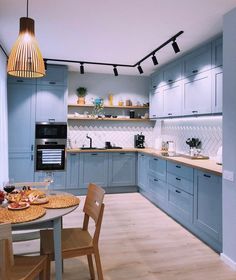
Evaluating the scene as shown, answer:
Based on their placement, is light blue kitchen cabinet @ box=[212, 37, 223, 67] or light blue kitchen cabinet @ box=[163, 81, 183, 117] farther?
light blue kitchen cabinet @ box=[163, 81, 183, 117]

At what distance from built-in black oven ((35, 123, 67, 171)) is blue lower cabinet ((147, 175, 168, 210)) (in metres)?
1.70

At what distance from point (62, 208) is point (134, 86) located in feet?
14.8

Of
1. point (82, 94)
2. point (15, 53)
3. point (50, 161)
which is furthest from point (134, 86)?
point (15, 53)

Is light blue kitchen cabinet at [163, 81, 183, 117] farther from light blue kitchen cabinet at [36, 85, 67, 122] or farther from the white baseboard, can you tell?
the white baseboard

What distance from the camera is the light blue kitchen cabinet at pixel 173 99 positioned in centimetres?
439

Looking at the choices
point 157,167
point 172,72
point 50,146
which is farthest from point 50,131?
point 172,72

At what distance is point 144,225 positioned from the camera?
3.71m

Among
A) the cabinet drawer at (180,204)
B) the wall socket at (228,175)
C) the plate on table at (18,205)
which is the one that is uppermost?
the wall socket at (228,175)

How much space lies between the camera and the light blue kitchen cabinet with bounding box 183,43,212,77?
3.56 meters

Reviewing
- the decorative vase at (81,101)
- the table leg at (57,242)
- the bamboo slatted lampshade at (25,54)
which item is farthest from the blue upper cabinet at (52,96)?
the table leg at (57,242)

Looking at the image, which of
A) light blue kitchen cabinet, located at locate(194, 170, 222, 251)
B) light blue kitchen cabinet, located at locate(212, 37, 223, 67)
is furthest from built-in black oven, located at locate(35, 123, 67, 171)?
light blue kitchen cabinet, located at locate(212, 37, 223, 67)

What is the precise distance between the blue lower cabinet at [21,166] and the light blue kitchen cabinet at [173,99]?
2.72 meters

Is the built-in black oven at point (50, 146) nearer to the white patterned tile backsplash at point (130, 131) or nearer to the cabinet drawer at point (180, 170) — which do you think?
the white patterned tile backsplash at point (130, 131)

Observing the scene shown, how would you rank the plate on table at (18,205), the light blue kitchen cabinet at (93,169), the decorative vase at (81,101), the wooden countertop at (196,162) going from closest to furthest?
the plate on table at (18,205), the wooden countertop at (196,162), the light blue kitchen cabinet at (93,169), the decorative vase at (81,101)
